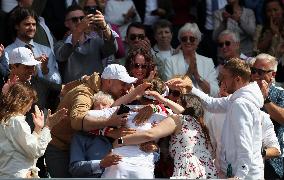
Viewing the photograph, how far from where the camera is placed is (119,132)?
10281 mm

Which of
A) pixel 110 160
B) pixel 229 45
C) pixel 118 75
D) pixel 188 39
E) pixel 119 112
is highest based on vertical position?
pixel 188 39

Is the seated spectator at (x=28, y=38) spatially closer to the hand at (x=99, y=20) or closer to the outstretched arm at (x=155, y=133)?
the hand at (x=99, y=20)

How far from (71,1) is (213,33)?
2131 millimetres

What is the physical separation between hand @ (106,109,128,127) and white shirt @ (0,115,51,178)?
2.49 feet

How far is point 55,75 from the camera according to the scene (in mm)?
12273

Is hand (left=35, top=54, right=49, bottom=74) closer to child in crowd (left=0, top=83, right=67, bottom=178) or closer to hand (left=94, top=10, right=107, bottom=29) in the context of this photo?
hand (left=94, top=10, right=107, bottom=29)

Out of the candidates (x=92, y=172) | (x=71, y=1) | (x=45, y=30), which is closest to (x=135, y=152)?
(x=92, y=172)

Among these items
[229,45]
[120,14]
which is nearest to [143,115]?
[229,45]

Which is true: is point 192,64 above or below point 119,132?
above

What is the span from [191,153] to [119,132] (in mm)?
756

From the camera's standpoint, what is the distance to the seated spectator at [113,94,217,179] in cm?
1019

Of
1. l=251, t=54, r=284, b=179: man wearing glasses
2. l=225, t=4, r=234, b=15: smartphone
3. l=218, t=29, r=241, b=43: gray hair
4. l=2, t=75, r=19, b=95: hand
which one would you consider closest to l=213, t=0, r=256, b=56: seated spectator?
l=225, t=4, r=234, b=15: smartphone

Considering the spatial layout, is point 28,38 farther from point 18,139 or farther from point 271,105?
point 271,105

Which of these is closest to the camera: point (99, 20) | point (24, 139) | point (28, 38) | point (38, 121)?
point (24, 139)
